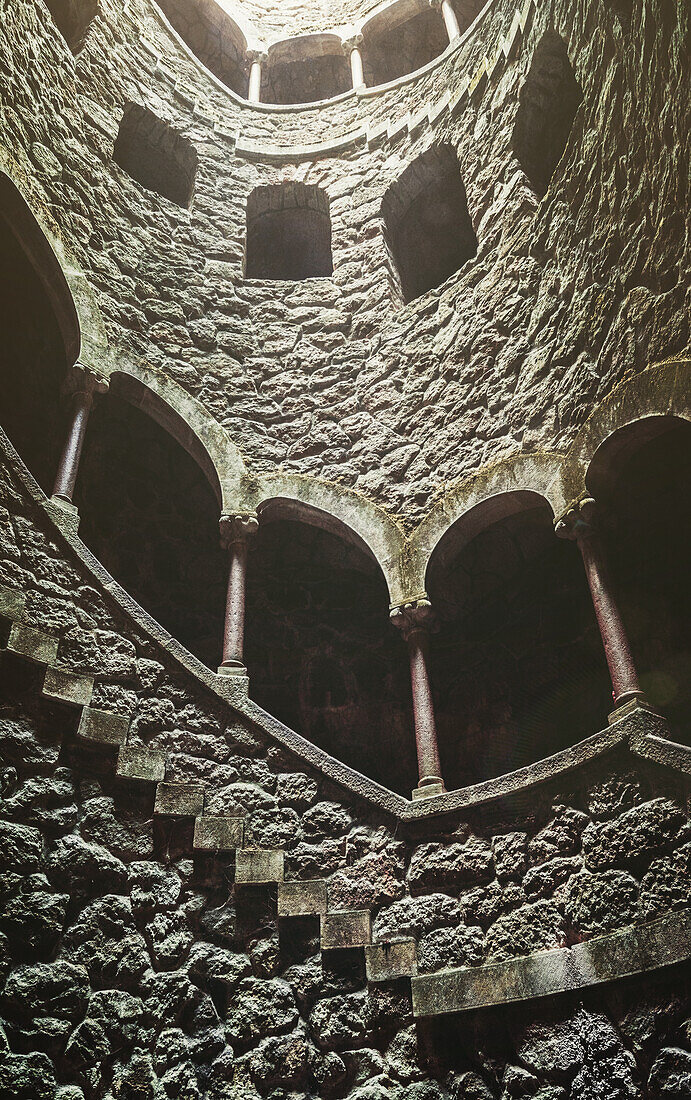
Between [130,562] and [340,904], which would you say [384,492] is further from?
[340,904]

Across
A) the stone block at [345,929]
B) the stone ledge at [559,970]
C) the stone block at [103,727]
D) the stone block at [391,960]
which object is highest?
the stone block at [103,727]

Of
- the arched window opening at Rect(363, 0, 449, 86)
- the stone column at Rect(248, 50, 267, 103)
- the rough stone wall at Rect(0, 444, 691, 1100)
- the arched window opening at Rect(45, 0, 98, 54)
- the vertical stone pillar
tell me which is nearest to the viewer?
the rough stone wall at Rect(0, 444, 691, 1100)

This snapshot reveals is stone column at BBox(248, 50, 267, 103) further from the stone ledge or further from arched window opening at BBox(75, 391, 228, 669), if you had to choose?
the stone ledge

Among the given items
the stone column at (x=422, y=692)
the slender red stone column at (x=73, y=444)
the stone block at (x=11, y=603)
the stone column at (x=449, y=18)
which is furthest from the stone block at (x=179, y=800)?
the stone column at (x=449, y=18)

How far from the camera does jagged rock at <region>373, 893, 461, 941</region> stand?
4478 mm

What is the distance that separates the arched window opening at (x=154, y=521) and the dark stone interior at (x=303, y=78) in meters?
7.63

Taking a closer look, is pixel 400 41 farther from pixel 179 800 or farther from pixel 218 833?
pixel 218 833

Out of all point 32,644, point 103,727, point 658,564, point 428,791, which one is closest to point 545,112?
point 658,564

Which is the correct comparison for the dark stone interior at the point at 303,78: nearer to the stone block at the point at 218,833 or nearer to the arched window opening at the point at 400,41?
the arched window opening at the point at 400,41

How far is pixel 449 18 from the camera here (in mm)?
11484

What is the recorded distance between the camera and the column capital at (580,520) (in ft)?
18.6

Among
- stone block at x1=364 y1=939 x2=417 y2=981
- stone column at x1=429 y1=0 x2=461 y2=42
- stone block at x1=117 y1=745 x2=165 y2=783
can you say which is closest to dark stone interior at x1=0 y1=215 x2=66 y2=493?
stone block at x1=117 y1=745 x2=165 y2=783

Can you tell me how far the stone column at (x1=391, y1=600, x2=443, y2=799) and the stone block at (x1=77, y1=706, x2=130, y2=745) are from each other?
207cm

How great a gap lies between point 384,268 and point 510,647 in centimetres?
450
